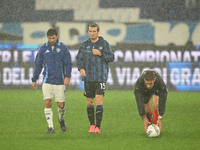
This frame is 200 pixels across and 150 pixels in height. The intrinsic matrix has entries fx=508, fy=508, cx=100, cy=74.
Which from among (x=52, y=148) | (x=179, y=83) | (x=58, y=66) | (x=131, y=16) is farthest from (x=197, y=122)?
(x=131, y=16)

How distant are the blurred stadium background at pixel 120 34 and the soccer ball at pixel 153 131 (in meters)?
14.2

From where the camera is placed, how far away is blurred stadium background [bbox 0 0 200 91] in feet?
74.2

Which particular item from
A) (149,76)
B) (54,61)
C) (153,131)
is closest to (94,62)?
(54,61)

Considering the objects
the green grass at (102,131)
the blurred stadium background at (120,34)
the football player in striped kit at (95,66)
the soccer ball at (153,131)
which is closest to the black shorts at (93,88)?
the football player in striped kit at (95,66)

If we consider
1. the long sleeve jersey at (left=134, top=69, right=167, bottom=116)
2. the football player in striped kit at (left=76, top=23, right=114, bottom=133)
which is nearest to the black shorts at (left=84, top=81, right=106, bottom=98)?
the football player in striped kit at (left=76, top=23, right=114, bottom=133)

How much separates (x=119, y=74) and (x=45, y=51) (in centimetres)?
1385

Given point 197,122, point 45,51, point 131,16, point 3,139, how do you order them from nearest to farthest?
1. point 3,139
2. point 45,51
3. point 197,122
4. point 131,16

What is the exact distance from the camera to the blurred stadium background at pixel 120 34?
22609mm

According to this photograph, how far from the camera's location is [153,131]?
830 cm

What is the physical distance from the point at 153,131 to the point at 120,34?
15.4 m

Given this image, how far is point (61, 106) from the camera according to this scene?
906cm

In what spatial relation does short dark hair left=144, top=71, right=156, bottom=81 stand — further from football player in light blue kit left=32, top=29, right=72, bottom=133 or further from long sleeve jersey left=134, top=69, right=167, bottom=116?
football player in light blue kit left=32, top=29, right=72, bottom=133

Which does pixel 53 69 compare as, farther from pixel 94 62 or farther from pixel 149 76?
pixel 149 76

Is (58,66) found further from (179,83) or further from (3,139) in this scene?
(179,83)
